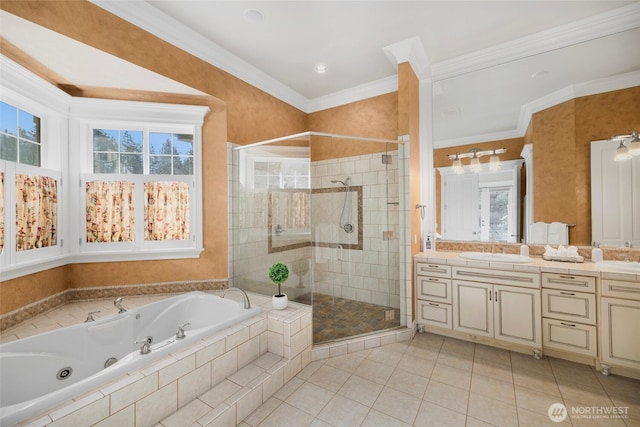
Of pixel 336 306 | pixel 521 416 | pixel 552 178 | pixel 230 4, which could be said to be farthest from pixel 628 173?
pixel 230 4

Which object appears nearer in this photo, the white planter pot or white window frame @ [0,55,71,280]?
white window frame @ [0,55,71,280]

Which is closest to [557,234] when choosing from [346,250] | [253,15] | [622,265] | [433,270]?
[622,265]

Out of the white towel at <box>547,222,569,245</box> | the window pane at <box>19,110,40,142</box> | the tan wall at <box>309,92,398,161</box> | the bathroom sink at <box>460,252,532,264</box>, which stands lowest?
the bathroom sink at <box>460,252,532,264</box>

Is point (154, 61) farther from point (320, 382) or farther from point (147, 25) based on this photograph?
point (320, 382)

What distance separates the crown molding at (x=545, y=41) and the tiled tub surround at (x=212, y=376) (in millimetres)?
3205

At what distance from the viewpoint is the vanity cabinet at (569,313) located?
209 cm

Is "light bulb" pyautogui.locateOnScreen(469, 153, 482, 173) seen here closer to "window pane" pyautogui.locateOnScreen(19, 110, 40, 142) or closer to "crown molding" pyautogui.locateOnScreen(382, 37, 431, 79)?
"crown molding" pyautogui.locateOnScreen(382, 37, 431, 79)

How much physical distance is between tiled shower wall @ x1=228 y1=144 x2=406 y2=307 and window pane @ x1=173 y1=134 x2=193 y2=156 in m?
0.44

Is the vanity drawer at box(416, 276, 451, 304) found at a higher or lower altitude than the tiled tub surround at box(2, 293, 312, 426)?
higher

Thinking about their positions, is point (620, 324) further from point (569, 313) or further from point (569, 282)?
point (569, 282)

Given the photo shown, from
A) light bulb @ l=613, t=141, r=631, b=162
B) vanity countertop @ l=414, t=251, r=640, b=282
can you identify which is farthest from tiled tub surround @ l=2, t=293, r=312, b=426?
light bulb @ l=613, t=141, r=631, b=162

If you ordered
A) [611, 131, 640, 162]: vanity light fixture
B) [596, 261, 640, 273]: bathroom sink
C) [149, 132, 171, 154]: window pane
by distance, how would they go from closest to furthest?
[596, 261, 640, 273]: bathroom sink
[611, 131, 640, 162]: vanity light fixture
[149, 132, 171, 154]: window pane

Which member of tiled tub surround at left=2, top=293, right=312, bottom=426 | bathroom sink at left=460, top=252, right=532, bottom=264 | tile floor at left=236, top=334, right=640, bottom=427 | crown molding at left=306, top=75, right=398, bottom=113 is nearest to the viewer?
tiled tub surround at left=2, top=293, right=312, bottom=426

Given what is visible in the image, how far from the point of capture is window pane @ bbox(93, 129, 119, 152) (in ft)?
8.47
